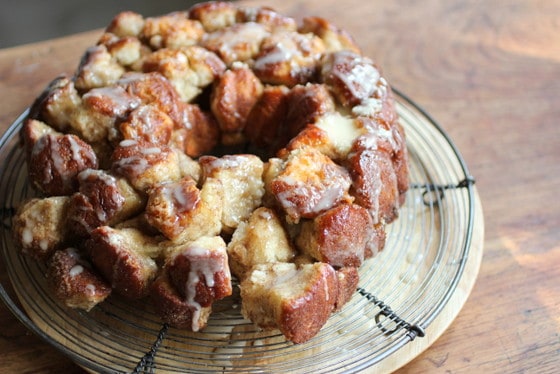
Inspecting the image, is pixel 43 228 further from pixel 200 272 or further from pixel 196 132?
pixel 196 132

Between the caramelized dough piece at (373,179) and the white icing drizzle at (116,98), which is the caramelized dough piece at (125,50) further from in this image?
the caramelized dough piece at (373,179)

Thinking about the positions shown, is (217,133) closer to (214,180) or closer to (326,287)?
(214,180)

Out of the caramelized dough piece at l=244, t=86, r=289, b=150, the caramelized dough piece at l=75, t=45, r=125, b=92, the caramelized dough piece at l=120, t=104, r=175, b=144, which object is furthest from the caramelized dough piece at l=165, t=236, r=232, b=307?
the caramelized dough piece at l=75, t=45, r=125, b=92

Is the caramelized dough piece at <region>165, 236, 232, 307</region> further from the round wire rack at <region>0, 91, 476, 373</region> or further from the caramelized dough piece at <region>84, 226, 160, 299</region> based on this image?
the round wire rack at <region>0, 91, 476, 373</region>

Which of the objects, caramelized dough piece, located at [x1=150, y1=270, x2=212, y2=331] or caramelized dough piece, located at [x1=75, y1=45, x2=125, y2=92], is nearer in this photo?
caramelized dough piece, located at [x1=150, y1=270, x2=212, y2=331]

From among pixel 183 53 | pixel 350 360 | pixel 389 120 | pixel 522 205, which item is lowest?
pixel 522 205

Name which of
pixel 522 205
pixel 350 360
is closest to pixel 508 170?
pixel 522 205

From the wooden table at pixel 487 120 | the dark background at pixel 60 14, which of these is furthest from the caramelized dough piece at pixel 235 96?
the dark background at pixel 60 14
